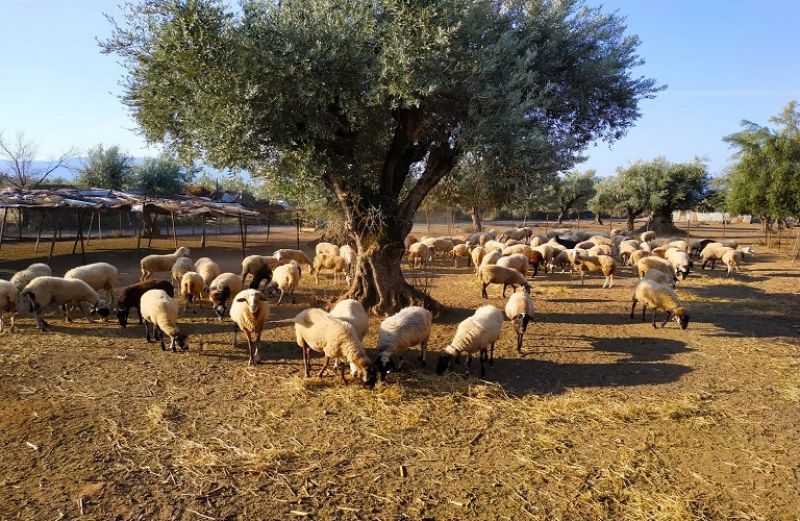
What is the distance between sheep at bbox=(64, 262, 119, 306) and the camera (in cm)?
1253

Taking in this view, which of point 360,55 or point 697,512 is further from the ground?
point 360,55

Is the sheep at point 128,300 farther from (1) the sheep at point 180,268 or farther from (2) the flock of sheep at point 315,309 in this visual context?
(1) the sheep at point 180,268

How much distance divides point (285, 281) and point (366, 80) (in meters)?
6.79

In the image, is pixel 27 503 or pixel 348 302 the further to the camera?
pixel 348 302

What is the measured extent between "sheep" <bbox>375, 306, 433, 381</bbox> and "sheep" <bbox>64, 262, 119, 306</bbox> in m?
8.49

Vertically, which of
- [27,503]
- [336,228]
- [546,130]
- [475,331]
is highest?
[546,130]

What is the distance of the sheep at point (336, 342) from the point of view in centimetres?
762

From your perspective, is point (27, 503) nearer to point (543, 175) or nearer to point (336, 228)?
point (543, 175)

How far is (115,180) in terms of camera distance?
1534 inches

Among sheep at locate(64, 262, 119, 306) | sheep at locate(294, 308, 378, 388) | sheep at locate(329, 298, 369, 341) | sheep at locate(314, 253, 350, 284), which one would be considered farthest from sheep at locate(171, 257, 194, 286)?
sheep at locate(294, 308, 378, 388)

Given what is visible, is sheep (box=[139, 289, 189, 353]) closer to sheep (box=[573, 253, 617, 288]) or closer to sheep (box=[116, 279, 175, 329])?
sheep (box=[116, 279, 175, 329])

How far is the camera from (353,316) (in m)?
8.96

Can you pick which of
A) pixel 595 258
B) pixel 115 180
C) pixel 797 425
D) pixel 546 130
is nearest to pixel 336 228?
pixel 595 258

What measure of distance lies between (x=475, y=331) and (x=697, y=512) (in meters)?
4.16
